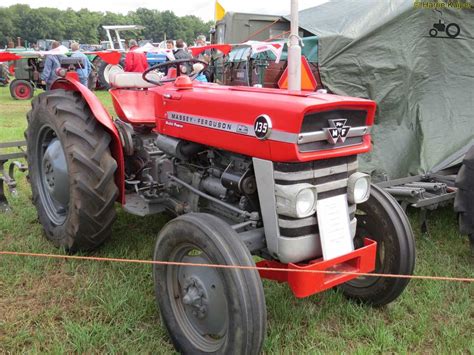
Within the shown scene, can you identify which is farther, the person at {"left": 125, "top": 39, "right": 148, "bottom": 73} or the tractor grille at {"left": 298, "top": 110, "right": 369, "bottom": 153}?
the person at {"left": 125, "top": 39, "right": 148, "bottom": 73}

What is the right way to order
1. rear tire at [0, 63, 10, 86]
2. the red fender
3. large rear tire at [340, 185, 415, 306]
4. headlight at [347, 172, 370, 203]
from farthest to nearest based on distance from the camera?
rear tire at [0, 63, 10, 86] < the red fender < large rear tire at [340, 185, 415, 306] < headlight at [347, 172, 370, 203]

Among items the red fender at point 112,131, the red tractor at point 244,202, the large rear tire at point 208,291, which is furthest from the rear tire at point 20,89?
the large rear tire at point 208,291

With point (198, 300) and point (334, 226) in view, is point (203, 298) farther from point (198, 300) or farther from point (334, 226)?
point (334, 226)

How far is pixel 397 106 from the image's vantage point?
5.00 meters

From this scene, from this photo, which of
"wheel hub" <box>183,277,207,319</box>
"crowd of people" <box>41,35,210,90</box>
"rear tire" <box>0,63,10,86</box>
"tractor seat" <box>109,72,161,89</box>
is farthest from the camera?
"rear tire" <box>0,63,10,86</box>

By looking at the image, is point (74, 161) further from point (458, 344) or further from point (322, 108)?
point (458, 344)

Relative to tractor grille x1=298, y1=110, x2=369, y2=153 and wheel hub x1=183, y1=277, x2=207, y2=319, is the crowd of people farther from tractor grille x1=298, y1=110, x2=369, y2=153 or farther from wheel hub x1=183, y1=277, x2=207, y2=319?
wheel hub x1=183, y1=277, x2=207, y2=319

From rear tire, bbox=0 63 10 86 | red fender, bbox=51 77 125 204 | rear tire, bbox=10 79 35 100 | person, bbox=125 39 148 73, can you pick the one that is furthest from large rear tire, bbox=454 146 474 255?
rear tire, bbox=0 63 10 86

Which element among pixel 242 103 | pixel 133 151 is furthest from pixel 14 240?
pixel 242 103

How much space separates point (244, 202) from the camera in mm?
2488

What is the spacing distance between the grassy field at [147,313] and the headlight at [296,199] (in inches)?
28.3

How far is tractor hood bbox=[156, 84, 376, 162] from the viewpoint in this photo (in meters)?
2.11

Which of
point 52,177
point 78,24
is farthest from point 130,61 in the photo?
point 78,24

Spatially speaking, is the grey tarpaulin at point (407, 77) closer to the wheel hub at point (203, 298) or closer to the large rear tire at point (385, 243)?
the large rear tire at point (385, 243)
